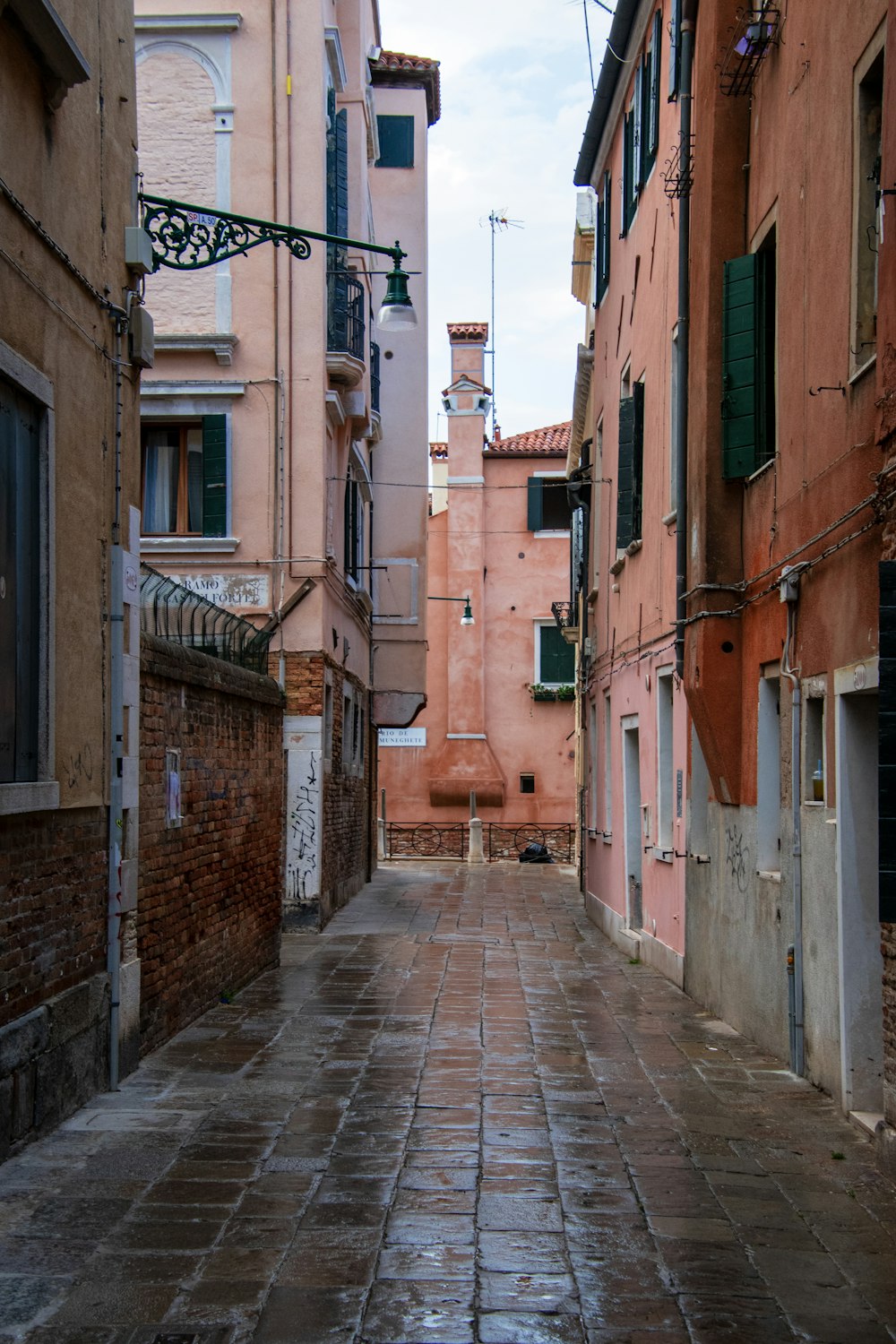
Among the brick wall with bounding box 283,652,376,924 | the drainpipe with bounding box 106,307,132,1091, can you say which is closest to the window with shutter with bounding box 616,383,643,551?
the brick wall with bounding box 283,652,376,924

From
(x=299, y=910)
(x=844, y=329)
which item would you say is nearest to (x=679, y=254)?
(x=844, y=329)

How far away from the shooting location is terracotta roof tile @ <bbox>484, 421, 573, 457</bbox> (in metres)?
36.2

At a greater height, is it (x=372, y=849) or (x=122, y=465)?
(x=122, y=465)

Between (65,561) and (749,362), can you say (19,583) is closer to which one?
(65,561)

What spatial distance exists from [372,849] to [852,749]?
64.2 ft

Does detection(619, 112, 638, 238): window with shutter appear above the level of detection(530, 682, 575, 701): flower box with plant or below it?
above

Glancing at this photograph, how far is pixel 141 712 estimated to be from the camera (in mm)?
8875

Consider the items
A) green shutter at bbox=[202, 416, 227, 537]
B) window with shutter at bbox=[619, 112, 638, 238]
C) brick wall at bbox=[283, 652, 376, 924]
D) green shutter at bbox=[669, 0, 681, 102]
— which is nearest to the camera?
green shutter at bbox=[669, 0, 681, 102]

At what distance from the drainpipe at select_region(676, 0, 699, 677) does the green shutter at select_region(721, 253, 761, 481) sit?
102 cm

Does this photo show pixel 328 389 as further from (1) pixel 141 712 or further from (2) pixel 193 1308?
(2) pixel 193 1308

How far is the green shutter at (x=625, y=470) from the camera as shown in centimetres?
1520

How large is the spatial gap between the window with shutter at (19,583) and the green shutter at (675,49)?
24.6 feet

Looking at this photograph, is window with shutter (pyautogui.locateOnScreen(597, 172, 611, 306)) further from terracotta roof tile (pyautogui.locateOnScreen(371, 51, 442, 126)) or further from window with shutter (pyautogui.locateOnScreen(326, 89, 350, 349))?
terracotta roof tile (pyautogui.locateOnScreen(371, 51, 442, 126))

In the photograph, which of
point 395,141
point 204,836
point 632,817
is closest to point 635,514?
point 632,817
